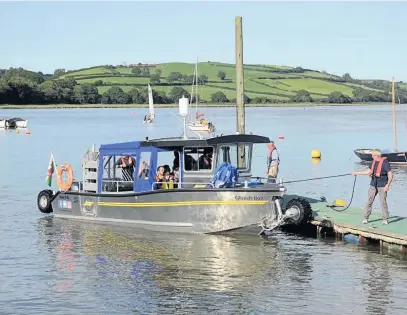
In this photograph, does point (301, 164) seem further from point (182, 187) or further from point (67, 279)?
point (67, 279)

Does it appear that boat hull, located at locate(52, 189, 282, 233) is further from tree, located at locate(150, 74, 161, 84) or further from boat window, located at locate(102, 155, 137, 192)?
tree, located at locate(150, 74, 161, 84)

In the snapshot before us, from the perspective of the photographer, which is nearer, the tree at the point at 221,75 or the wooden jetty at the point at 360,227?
the wooden jetty at the point at 360,227

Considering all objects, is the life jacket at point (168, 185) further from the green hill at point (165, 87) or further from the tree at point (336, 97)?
the tree at point (336, 97)

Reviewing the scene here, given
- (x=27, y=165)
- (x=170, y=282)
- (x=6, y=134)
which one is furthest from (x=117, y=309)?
(x=6, y=134)

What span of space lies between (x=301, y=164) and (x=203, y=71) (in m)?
140

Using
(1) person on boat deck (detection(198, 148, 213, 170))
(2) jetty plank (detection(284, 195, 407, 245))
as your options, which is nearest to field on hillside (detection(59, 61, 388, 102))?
(2) jetty plank (detection(284, 195, 407, 245))

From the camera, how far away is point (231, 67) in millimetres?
196000

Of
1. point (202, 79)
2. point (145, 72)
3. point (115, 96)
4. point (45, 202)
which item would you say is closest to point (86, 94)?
point (115, 96)

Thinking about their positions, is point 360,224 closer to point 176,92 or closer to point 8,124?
point 8,124

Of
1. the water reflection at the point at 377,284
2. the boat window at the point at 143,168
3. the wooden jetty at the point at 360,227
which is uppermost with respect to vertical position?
the boat window at the point at 143,168

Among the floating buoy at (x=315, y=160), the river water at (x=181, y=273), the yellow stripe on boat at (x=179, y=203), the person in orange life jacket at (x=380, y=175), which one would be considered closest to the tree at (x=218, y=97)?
the floating buoy at (x=315, y=160)

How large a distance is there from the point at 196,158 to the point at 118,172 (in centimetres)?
300

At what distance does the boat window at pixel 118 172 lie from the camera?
2455cm

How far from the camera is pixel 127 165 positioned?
24547 mm
